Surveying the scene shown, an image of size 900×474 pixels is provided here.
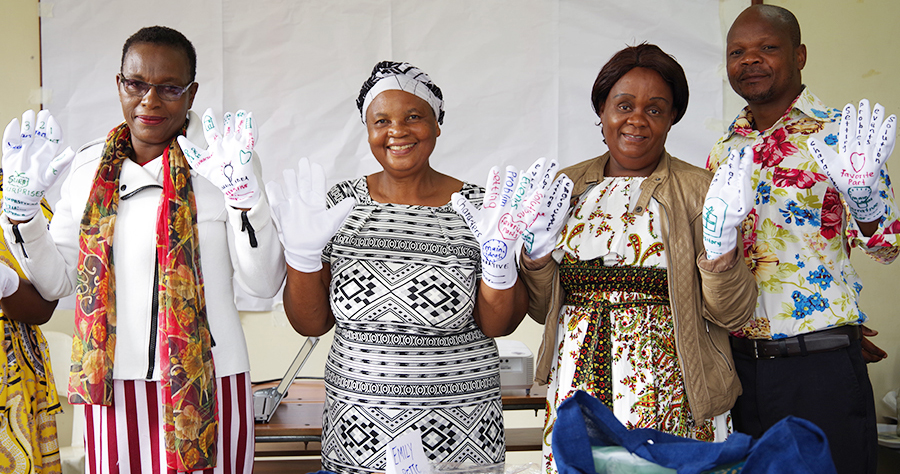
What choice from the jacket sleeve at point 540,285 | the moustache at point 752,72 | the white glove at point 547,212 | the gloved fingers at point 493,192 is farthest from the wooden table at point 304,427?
the moustache at point 752,72

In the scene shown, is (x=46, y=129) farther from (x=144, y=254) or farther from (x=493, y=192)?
(x=493, y=192)

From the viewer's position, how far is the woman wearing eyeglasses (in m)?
1.56

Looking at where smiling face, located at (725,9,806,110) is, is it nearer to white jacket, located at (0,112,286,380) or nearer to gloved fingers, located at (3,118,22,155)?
white jacket, located at (0,112,286,380)

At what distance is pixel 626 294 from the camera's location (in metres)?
1.67

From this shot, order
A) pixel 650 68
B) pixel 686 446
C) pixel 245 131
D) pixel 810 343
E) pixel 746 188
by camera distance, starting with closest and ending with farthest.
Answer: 1. pixel 686 446
2. pixel 746 188
3. pixel 245 131
4. pixel 650 68
5. pixel 810 343

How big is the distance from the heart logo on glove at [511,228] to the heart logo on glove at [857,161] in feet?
2.75

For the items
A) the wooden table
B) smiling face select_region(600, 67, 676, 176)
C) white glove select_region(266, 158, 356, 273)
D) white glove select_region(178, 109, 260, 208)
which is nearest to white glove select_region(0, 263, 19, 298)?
white glove select_region(178, 109, 260, 208)

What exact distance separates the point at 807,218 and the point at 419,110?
109 centimetres

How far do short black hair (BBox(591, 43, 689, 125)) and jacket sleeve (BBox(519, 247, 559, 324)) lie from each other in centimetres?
49

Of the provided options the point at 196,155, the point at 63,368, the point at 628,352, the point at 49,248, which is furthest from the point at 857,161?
the point at 63,368

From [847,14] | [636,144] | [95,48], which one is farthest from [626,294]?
[95,48]

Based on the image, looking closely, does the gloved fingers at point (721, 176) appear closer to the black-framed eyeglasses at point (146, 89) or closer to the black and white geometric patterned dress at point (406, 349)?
the black and white geometric patterned dress at point (406, 349)

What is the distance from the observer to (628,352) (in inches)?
64.1

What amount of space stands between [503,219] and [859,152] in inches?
35.1
